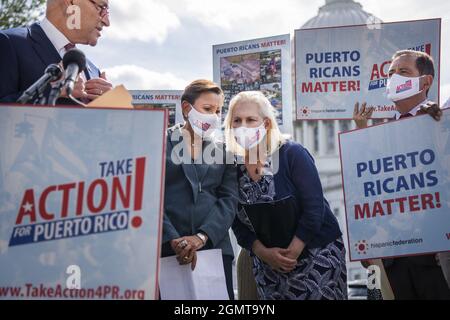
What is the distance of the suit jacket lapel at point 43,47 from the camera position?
12.4 feet

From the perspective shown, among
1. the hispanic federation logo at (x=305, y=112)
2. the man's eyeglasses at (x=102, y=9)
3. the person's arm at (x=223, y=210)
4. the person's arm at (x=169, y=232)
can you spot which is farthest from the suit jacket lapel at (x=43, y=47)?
the hispanic federation logo at (x=305, y=112)

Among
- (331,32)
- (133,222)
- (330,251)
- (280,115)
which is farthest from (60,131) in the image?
(331,32)

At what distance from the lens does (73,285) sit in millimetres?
2838

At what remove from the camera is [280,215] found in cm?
406

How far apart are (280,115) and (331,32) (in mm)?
1102

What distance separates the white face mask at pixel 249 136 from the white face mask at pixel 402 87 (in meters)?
1.12

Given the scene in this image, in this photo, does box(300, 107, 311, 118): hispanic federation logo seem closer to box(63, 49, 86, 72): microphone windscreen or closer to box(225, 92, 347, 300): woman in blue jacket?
box(225, 92, 347, 300): woman in blue jacket

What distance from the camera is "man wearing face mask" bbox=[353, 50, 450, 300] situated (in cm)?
434

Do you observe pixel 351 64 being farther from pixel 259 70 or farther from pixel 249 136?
pixel 249 136

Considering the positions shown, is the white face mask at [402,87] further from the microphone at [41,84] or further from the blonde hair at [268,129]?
the microphone at [41,84]

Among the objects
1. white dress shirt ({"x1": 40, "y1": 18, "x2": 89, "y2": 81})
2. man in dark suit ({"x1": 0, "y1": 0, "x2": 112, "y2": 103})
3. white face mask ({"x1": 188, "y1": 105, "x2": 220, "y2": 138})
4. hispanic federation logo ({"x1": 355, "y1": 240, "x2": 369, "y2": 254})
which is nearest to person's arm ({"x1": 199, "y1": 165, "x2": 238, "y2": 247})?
white face mask ({"x1": 188, "y1": 105, "x2": 220, "y2": 138})

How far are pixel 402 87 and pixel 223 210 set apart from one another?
172cm

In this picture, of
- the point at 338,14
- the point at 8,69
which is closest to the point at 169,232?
the point at 8,69

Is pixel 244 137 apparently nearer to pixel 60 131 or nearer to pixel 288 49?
pixel 60 131
